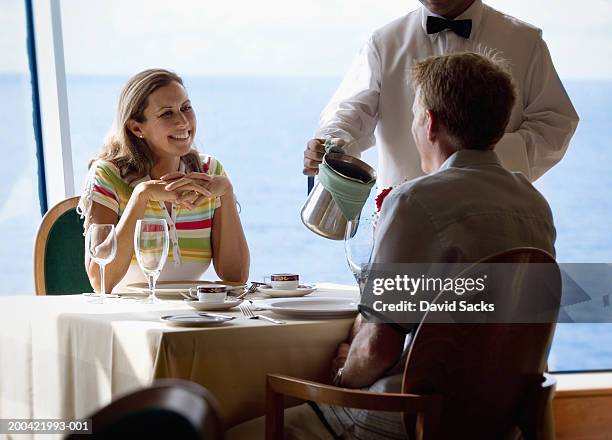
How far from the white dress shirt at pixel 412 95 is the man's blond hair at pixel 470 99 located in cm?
87

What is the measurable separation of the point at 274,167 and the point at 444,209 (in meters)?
7.43

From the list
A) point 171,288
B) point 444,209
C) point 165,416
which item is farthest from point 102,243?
point 165,416

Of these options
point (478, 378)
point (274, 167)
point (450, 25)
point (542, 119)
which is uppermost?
point (274, 167)

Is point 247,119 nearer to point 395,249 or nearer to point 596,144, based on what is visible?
point 596,144

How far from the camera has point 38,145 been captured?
4156 mm

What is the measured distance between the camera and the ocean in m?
5.28

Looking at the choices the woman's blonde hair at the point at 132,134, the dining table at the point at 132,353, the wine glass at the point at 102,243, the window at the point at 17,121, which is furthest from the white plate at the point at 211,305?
the window at the point at 17,121

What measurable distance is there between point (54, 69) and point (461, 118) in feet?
8.94

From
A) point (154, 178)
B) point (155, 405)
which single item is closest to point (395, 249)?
point (155, 405)

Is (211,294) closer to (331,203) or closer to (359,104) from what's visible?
(331,203)

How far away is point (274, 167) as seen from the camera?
356 inches

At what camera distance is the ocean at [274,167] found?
5.28 meters

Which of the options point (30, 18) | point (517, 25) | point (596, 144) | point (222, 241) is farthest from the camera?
point (596, 144)

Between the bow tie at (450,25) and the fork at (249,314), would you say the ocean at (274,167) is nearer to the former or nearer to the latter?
the bow tie at (450,25)
